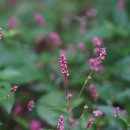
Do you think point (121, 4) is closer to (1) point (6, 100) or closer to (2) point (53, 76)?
(2) point (53, 76)

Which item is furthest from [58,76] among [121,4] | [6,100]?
[121,4]

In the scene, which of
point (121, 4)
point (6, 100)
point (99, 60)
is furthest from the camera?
point (121, 4)

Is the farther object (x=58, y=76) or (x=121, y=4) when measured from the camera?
(x=121, y=4)

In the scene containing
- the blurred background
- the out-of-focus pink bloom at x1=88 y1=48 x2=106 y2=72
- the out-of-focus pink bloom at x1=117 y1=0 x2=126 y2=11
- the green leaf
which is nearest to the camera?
→ the out-of-focus pink bloom at x1=88 y1=48 x2=106 y2=72

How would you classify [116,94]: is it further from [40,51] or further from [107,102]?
[40,51]

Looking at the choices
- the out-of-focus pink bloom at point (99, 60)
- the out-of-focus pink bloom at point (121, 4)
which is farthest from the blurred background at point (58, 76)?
the out-of-focus pink bloom at point (99, 60)

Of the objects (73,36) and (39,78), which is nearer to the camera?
(39,78)

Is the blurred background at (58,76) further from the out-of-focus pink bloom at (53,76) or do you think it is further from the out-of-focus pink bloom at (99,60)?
the out-of-focus pink bloom at (99,60)

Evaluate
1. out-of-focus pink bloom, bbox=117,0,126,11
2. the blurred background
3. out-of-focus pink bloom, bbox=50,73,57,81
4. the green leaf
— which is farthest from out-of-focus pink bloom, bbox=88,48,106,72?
out-of-focus pink bloom, bbox=117,0,126,11

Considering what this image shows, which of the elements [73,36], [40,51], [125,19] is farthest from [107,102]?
[73,36]

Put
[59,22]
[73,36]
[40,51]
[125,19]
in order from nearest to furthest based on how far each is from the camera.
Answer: [125,19], [40,51], [73,36], [59,22]

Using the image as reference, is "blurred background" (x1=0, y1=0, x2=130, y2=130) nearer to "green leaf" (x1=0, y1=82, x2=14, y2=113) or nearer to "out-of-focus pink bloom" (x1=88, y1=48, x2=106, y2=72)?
"green leaf" (x1=0, y1=82, x2=14, y2=113)
